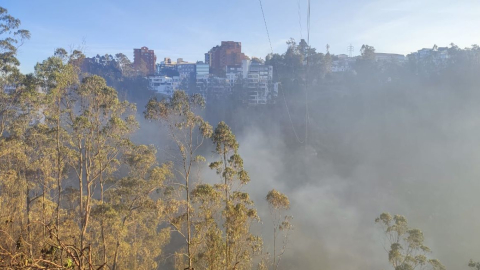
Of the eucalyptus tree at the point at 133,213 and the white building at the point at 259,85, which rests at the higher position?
the white building at the point at 259,85

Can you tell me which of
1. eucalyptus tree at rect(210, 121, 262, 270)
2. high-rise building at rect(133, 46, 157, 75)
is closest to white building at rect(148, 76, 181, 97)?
high-rise building at rect(133, 46, 157, 75)

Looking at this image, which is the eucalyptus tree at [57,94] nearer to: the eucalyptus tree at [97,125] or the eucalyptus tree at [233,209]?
the eucalyptus tree at [97,125]

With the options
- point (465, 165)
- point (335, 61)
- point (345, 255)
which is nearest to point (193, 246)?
point (345, 255)

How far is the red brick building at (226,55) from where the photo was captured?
37.1m

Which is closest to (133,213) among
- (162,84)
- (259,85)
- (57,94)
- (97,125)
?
(97,125)

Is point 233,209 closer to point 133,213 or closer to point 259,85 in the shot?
point 133,213

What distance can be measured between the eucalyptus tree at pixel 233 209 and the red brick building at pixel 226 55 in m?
31.2

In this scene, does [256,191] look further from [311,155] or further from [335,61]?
[335,61]

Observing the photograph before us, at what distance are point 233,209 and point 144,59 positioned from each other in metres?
40.0

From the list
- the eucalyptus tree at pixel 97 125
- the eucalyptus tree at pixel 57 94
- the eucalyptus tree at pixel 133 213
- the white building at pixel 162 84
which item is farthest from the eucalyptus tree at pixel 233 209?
the white building at pixel 162 84

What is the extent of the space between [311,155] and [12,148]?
21.6 meters

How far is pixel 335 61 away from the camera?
41000mm

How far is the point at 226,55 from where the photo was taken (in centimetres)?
3753

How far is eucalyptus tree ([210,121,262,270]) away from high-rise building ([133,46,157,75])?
122 ft
